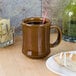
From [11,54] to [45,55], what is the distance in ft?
0.42

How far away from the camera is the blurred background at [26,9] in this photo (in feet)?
3.37

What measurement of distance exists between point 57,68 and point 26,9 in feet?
1.22

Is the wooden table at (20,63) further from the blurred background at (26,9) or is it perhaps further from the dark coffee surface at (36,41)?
the blurred background at (26,9)

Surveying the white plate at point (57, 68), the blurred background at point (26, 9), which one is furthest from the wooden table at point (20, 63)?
the blurred background at point (26, 9)

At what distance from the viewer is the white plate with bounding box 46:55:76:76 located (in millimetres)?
726

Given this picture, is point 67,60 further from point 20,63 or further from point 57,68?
point 20,63

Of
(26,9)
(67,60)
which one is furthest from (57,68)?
(26,9)

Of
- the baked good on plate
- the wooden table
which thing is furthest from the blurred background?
the baked good on plate

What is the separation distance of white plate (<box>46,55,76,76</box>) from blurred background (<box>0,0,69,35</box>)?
0.31 metres

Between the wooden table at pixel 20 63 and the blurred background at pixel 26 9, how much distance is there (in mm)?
134

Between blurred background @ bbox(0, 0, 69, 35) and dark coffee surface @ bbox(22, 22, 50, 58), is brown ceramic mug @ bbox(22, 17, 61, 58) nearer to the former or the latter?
dark coffee surface @ bbox(22, 22, 50, 58)

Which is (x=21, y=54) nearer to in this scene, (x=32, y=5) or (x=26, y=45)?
(x=26, y=45)

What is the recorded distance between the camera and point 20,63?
2.70 ft

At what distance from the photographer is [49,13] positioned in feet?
3.49
